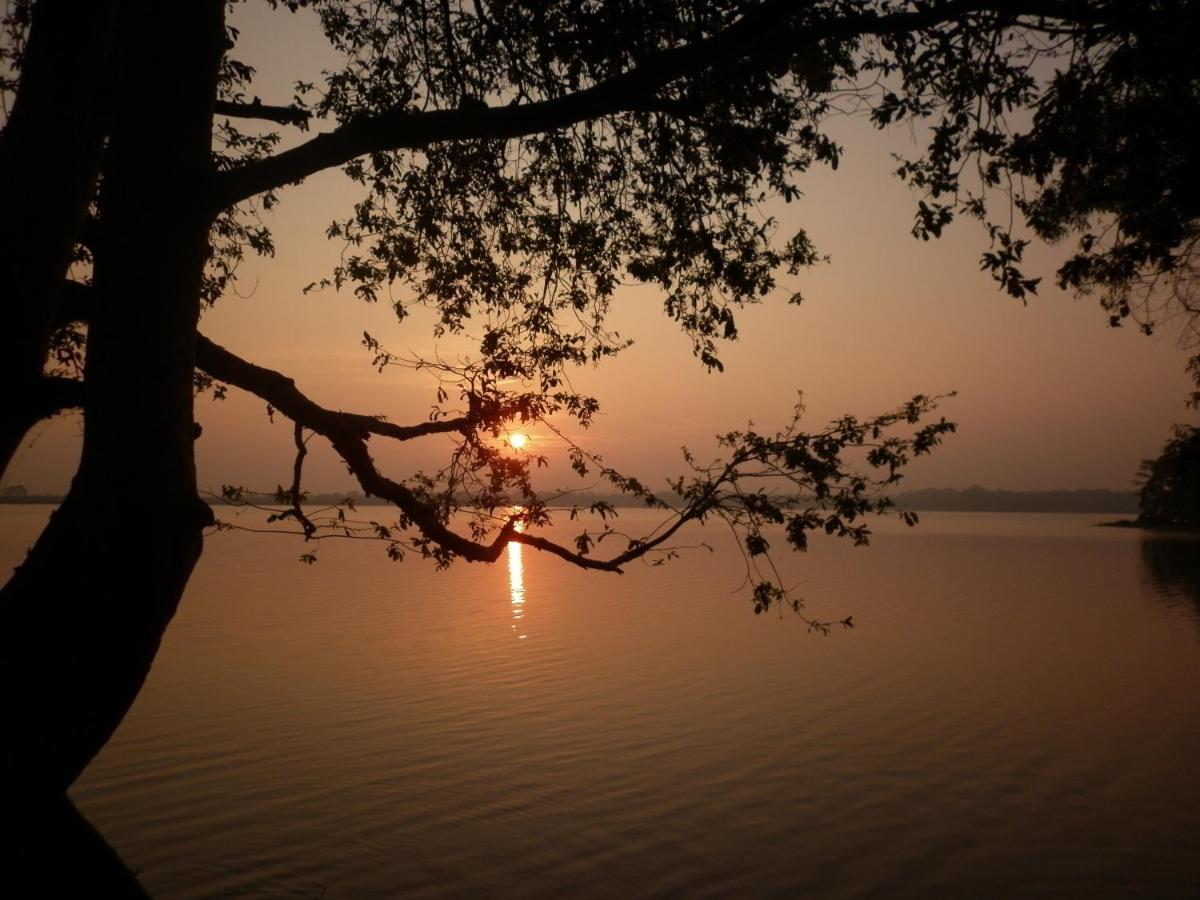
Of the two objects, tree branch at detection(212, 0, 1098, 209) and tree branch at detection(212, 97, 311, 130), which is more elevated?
tree branch at detection(212, 97, 311, 130)

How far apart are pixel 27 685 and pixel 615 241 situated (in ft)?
19.0

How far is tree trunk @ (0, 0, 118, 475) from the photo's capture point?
385 centimetres

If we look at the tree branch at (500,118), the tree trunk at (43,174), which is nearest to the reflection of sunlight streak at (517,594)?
the tree branch at (500,118)

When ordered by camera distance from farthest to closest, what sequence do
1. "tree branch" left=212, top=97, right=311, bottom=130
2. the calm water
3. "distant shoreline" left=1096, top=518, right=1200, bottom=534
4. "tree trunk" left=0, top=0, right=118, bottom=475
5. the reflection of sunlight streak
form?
1. "distant shoreline" left=1096, top=518, right=1200, bottom=534
2. the reflection of sunlight streak
3. the calm water
4. "tree branch" left=212, top=97, right=311, bottom=130
5. "tree trunk" left=0, top=0, right=118, bottom=475

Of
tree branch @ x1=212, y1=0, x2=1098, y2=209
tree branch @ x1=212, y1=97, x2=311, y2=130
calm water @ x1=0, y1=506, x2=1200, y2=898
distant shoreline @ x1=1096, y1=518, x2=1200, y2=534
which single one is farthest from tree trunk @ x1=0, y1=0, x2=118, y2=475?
distant shoreline @ x1=1096, y1=518, x2=1200, y2=534

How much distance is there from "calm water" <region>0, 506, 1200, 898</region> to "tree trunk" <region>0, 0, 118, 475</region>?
6325 mm

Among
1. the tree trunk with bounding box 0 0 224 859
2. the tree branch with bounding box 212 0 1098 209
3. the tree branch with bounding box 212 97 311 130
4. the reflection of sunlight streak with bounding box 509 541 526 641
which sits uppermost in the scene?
the tree branch with bounding box 212 97 311 130

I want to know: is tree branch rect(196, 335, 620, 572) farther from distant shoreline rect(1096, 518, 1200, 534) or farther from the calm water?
distant shoreline rect(1096, 518, 1200, 534)

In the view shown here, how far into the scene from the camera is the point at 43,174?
12.9 feet

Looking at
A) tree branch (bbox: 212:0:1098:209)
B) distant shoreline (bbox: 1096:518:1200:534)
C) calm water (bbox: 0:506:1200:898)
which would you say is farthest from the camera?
distant shoreline (bbox: 1096:518:1200:534)

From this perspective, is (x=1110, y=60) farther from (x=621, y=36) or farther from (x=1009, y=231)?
(x=621, y=36)

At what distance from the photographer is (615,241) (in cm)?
824

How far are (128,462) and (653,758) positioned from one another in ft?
34.5

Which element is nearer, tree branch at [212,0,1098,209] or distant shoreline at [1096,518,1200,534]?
tree branch at [212,0,1098,209]
